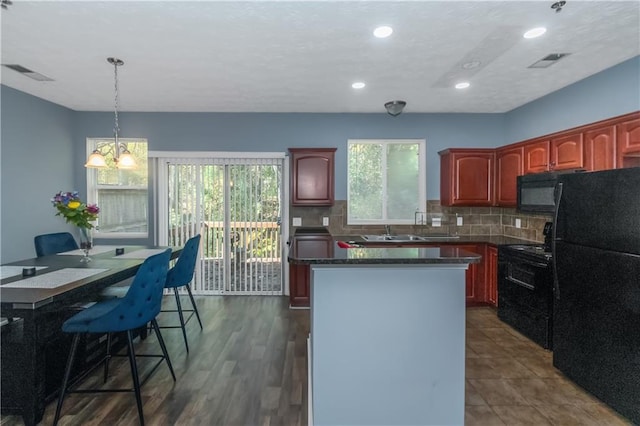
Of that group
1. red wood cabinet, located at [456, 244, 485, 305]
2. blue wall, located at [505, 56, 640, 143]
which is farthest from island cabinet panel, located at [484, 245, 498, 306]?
blue wall, located at [505, 56, 640, 143]

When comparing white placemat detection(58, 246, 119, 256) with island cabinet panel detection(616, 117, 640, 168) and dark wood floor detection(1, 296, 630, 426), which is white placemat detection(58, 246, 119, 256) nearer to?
dark wood floor detection(1, 296, 630, 426)

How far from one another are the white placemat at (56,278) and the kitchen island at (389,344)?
5.29 ft

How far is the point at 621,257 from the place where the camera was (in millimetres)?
2221

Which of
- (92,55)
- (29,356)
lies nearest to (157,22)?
(92,55)

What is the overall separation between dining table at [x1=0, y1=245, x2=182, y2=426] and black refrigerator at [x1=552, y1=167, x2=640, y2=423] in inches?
131

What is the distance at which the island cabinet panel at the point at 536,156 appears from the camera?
3748 mm

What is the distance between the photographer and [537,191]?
11.9 ft

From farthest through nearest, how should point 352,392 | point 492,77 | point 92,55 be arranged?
point 492,77 → point 92,55 → point 352,392

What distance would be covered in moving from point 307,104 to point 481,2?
8.39 ft

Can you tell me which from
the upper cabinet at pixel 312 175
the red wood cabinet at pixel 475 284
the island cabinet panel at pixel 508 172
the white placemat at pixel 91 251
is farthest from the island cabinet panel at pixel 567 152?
the white placemat at pixel 91 251

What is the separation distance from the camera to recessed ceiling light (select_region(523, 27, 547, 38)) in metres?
2.51

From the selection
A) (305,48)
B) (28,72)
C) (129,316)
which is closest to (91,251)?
(129,316)

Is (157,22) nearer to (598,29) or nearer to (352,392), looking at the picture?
(352,392)

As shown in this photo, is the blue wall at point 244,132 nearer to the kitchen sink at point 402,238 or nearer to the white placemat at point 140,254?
the kitchen sink at point 402,238
